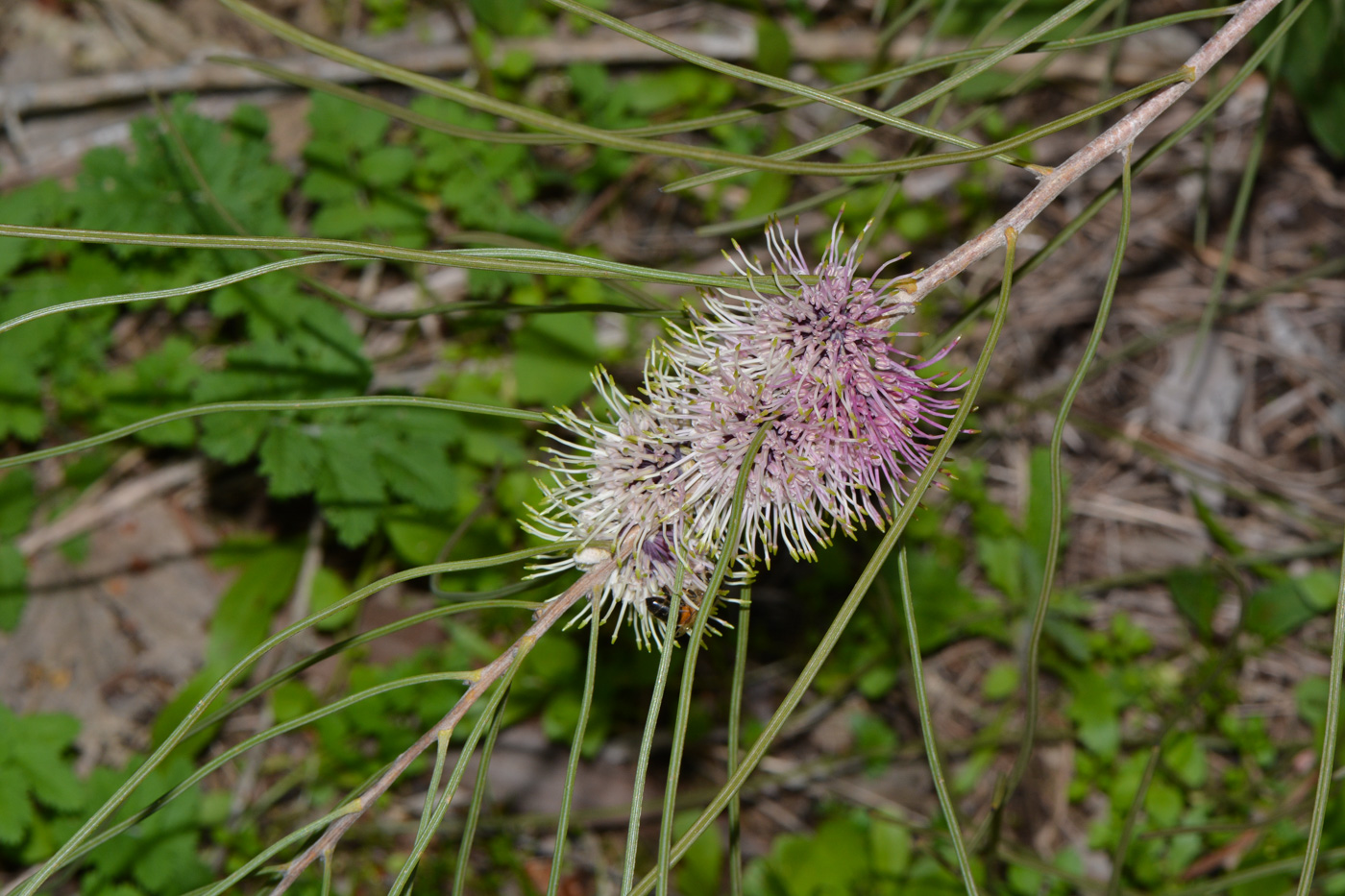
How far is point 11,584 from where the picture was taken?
→ 1918mm

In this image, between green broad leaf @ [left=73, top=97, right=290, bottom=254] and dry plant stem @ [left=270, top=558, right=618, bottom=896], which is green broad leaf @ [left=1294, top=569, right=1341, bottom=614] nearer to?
dry plant stem @ [left=270, top=558, right=618, bottom=896]

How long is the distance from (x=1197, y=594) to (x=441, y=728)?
6.14 ft

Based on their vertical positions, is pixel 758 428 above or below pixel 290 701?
above

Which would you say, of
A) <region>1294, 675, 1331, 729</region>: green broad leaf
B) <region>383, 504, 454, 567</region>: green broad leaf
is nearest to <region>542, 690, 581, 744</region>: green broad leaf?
<region>383, 504, 454, 567</region>: green broad leaf

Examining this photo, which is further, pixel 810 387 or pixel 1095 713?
pixel 1095 713

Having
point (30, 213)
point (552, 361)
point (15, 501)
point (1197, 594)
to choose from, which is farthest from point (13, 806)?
point (1197, 594)

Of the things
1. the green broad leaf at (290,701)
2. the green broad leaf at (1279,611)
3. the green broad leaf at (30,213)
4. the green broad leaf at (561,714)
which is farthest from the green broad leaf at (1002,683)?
the green broad leaf at (30,213)

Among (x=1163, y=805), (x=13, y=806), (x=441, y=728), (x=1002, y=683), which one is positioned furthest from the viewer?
(x=1002, y=683)

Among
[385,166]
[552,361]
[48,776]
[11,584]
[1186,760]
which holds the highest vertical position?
[385,166]

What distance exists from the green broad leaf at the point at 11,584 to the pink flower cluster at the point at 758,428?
62.1 inches

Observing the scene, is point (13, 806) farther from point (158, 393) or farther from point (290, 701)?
point (158, 393)

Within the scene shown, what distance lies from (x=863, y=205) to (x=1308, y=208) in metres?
1.15

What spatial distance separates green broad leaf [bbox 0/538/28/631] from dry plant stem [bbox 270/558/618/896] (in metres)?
1.45

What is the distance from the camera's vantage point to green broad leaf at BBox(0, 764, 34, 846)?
1.64 meters
